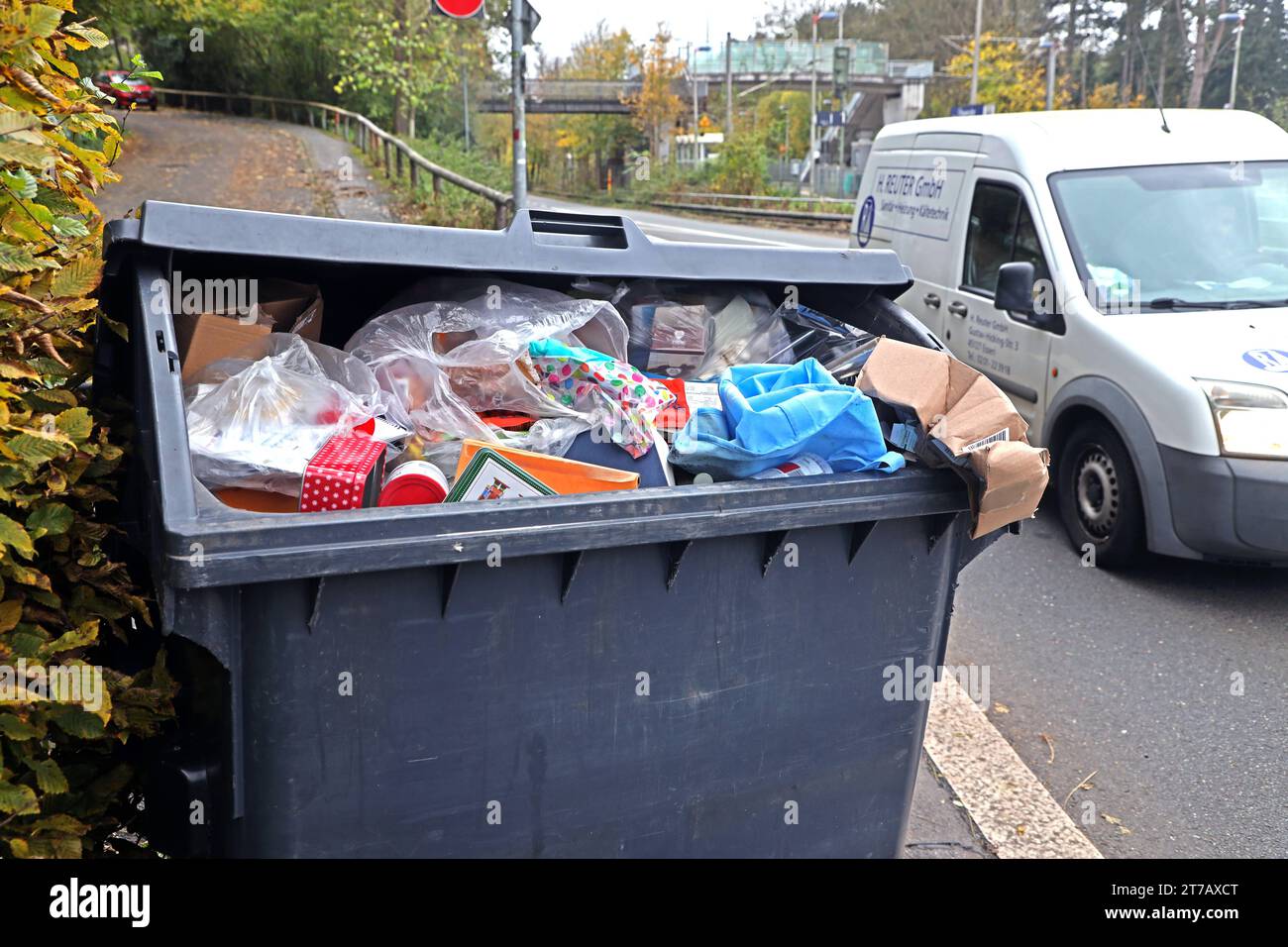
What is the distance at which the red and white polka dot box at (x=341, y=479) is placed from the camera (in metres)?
2.12

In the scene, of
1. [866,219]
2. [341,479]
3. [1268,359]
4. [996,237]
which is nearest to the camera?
[341,479]

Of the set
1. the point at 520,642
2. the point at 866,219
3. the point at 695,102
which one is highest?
the point at 695,102

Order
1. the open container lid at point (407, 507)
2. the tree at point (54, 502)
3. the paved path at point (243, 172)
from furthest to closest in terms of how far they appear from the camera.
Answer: the paved path at point (243, 172) → the tree at point (54, 502) → the open container lid at point (407, 507)

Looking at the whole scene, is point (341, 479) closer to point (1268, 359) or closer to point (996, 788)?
point (996, 788)

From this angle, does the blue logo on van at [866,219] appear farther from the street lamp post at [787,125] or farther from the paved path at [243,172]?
the street lamp post at [787,125]

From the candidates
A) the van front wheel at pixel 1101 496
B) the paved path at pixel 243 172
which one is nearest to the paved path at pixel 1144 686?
the van front wheel at pixel 1101 496

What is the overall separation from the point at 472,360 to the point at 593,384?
0.29 meters

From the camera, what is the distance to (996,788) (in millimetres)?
3551

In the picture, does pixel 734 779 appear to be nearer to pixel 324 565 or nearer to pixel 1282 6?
pixel 324 565

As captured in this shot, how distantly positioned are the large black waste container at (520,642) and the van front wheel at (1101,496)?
10.5 feet

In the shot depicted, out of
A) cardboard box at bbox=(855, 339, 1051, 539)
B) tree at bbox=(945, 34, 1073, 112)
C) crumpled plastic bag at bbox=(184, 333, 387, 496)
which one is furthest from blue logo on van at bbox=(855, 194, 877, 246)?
tree at bbox=(945, 34, 1073, 112)

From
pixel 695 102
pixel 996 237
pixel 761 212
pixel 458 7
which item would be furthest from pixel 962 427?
pixel 695 102

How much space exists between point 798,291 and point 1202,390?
2.66 m

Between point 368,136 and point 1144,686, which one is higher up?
point 368,136
